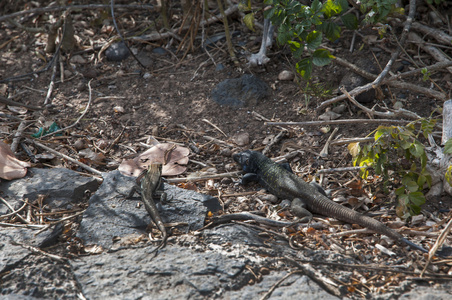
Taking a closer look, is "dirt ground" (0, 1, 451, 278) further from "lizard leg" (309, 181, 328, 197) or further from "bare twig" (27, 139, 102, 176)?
"lizard leg" (309, 181, 328, 197)

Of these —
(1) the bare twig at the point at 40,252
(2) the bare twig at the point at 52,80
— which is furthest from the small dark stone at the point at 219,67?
(1) the bare twig at the point at 40,252

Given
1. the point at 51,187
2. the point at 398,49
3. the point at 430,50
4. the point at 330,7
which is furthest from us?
the point at 430,50

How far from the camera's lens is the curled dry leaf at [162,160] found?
16.1 feet

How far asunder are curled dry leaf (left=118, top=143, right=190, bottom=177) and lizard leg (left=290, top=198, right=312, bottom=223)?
1.35 metres

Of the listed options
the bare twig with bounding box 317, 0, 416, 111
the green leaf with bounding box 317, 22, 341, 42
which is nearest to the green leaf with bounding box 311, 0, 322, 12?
the green leaf with bounding box 317, 22, 341, 42

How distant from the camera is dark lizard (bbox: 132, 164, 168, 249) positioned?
12.0 ft

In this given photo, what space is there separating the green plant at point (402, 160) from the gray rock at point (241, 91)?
6.57 feet

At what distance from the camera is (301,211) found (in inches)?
163

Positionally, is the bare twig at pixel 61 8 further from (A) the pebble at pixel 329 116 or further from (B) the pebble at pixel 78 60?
(A) the pebble at pixel 329 116

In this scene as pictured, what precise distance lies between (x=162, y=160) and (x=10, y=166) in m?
1.60

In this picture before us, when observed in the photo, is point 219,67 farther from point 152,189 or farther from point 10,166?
point 10,166

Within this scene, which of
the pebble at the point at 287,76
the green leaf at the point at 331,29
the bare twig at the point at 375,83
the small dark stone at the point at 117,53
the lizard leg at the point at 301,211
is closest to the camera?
the lizard leg at the point at 301,211

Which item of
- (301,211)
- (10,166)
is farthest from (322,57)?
(10,166)

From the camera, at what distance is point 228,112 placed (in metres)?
5.86
